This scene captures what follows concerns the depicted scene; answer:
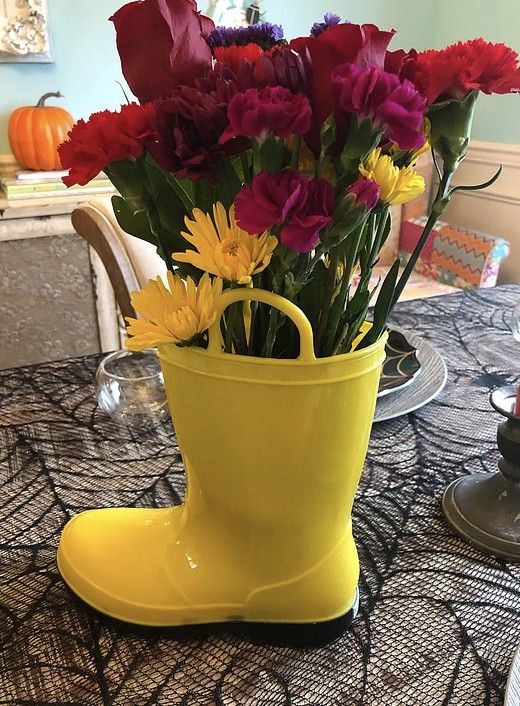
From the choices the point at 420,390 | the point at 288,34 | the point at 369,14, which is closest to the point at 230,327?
the point at 420,390

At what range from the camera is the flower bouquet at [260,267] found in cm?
34

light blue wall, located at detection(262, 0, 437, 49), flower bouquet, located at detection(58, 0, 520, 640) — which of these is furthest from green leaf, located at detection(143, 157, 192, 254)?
light blue wall, located at detection(262, 0, 437, 49)

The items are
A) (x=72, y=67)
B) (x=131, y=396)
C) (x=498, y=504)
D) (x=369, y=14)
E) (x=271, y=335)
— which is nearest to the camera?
(x=271, y=335)

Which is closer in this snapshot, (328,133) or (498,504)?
(328,133)

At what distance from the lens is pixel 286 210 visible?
323mm

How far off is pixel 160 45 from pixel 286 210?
141mm

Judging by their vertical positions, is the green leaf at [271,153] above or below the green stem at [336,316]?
above

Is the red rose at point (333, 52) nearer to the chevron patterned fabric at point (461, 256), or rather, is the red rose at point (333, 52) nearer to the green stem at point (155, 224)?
the green stem at point (155, 224)

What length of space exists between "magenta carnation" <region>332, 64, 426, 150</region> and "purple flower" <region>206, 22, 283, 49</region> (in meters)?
0.11

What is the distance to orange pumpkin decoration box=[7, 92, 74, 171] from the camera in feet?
6.83

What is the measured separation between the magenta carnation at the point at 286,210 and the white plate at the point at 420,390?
1.62 ft

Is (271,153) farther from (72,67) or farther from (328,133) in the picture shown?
→ (72,67)

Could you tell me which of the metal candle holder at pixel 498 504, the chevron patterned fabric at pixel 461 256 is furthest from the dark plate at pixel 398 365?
the chevron patterned fabric at pixel 461 256

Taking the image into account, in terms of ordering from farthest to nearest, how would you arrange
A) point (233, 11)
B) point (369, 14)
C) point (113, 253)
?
point (369, 14)
point (233, 11)
point (113, 253)
